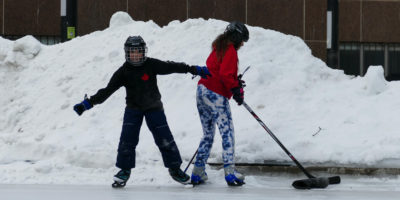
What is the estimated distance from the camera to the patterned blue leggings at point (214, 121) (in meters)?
8.97

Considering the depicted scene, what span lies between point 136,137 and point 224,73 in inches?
44.8

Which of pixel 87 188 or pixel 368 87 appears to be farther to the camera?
pixel 368 87

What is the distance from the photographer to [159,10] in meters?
21.4

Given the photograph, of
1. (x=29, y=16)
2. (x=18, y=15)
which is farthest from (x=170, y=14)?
(x=18, y=15)

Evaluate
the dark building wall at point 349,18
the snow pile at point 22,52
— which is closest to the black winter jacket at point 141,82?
the snow pile at point 22,52

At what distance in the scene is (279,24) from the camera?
2161 centimetres

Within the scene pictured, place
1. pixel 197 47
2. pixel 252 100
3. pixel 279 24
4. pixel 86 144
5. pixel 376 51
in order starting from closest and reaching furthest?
pixel 86 144
pixel 252 100
pixel 197 47
pixel 279 24
pixel 376 51

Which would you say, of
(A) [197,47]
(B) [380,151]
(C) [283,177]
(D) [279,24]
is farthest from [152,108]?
(D) [279,24]

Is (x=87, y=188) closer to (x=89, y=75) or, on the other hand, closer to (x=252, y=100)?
(x=252, y=100)

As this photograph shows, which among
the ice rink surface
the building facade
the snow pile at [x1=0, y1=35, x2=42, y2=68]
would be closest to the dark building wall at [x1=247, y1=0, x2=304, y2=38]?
the building facade

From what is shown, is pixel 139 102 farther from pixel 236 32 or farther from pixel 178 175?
pixel 236 32

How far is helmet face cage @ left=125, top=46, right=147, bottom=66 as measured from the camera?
8828mm

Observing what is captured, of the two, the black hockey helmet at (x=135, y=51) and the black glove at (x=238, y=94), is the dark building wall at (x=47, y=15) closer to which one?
the black hockey helmet at (x=135, y=51)

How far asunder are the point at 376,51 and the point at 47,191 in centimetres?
1762
